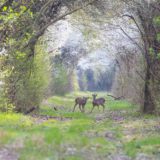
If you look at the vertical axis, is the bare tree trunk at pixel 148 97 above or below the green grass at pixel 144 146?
above

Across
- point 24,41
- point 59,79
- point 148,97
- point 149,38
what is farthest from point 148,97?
point 59,79

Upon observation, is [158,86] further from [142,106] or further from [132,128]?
[132,128]

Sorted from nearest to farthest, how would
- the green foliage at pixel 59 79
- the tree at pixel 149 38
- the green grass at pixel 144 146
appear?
the green grass at pixel 144 146 < the tree at pixel 149 38 < the green foliage at pixel 59 79

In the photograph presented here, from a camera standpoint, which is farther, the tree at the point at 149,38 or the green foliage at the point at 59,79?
the green foliage at the point at 59,79

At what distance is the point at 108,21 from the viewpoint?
2428 cm

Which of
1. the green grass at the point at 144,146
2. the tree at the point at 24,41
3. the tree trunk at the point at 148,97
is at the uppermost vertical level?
the tree at the point at 24,41

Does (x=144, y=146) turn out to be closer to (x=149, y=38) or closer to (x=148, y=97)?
(x=149, y=38)

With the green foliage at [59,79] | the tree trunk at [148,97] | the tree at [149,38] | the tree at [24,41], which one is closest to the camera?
the tree at [24,41]

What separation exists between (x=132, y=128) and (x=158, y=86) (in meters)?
6.39

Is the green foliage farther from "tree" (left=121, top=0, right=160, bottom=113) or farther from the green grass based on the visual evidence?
the green grass

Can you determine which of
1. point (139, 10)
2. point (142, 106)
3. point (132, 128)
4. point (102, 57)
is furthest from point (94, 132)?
point (102, 57)

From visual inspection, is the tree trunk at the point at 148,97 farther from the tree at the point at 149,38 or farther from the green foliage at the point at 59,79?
the green foliage at the point at 59,79

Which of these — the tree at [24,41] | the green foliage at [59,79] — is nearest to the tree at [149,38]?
the tree at [24,41]

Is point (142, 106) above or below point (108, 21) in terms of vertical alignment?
below
